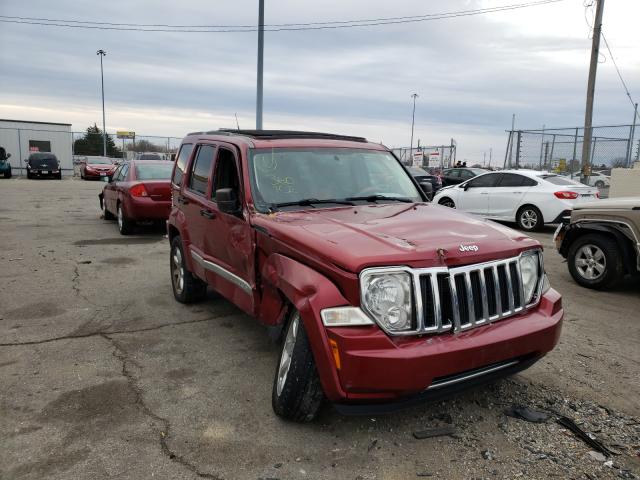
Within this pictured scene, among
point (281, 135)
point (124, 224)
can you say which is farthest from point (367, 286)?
point (124, 224)

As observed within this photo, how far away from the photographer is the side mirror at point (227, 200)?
377 centimetres

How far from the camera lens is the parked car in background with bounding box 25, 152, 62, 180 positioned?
2991cm

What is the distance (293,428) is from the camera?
3.13 metres

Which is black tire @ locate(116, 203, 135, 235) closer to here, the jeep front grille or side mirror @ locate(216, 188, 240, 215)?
side mirror @ locate(216, 188, 240, 215)

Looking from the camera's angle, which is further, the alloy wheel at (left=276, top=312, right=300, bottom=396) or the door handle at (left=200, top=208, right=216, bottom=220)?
the door handle at (left=200, top=208, right=216, bottom=220)

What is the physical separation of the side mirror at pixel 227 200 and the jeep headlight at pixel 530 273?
2090 mm

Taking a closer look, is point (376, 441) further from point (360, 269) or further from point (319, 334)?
point (360, 269)

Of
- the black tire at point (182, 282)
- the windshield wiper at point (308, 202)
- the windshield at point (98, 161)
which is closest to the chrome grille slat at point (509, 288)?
the windshield wiper at point (308, 202)

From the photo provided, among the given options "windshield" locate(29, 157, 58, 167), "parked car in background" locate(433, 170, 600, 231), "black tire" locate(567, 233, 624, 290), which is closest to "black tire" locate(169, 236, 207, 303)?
"black tire" locate(567, 233, 624, 290)

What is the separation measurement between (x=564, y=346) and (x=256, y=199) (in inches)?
120

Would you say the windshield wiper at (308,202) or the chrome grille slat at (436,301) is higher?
the windshield wiper at (308,202)

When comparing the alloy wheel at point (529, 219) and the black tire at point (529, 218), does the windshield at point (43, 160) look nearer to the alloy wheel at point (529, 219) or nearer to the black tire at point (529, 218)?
the black tire at point (529, 218)

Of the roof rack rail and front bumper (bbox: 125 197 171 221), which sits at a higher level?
the roof rack rail

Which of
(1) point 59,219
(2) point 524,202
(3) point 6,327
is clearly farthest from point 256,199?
(1) point 59,219
